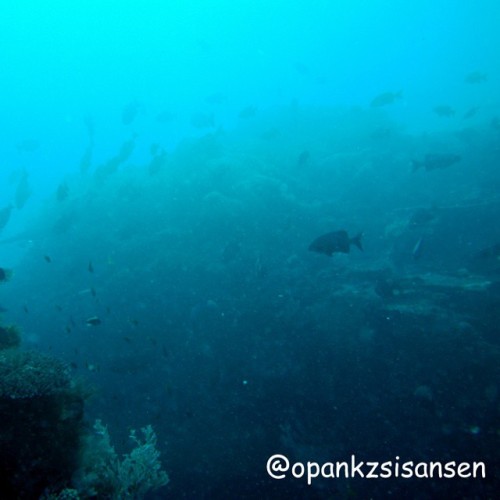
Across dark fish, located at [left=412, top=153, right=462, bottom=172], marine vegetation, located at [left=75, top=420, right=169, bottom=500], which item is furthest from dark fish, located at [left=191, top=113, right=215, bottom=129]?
marine vegetation, located at [left=75, top=420, right=169, bottom=500]

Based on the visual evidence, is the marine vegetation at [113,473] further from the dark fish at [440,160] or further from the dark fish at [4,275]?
the dark fish at [440,160]

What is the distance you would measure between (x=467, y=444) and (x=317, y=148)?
2421 centimetres

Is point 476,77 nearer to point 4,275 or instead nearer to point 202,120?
point 202,120

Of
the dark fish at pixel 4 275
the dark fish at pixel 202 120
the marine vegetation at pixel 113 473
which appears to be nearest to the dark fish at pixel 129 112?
the dark fish at pixel 202 120

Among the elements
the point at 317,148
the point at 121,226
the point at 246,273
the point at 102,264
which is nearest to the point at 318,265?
the point at 246,273

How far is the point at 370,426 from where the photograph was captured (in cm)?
693

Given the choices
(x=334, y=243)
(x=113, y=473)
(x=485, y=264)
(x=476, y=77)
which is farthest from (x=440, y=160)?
(x=113, y=473)

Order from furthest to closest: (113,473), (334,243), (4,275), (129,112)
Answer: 1. (129,112)
2. (334,243)
3. (4,275)
4. (113,473)

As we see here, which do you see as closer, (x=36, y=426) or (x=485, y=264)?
(x=36, y=426)

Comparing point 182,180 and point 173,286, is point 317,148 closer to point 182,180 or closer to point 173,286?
point 182,180

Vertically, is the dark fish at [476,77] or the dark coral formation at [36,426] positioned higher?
the dark fish at [476,77]

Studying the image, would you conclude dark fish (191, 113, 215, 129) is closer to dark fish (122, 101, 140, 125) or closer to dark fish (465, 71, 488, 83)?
dark fish (122, 101, 140, 125)

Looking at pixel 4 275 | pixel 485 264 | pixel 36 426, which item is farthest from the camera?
pixel 485 264

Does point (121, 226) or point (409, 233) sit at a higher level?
point (121, 226)
